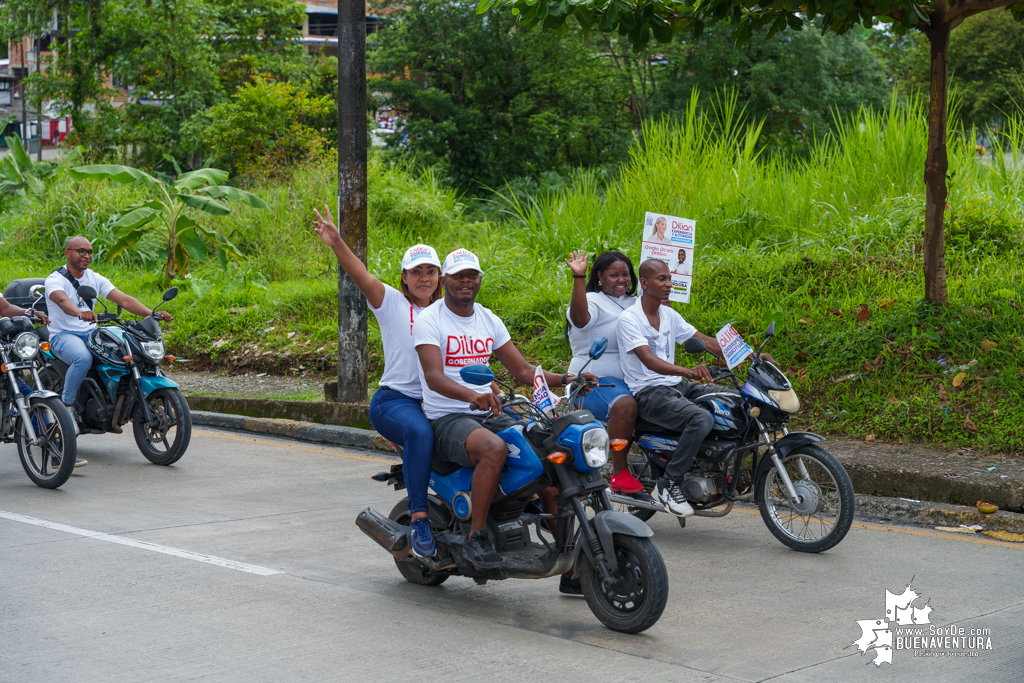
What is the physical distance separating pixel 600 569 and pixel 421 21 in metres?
31.0

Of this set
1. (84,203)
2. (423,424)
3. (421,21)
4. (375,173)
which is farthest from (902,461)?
(421,21)

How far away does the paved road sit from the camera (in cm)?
457

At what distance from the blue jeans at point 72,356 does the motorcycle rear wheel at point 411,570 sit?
4951 mm

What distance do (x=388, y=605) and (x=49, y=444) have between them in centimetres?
437

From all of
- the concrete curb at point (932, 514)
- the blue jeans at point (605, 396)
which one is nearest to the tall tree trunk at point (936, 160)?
the concrete curb at point (932, 514)

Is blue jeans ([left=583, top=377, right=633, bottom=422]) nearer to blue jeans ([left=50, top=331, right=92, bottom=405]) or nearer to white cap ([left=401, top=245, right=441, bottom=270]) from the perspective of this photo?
white cap ([left=401, top=245, right=441, bottom=270])

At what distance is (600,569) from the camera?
505 centimetres

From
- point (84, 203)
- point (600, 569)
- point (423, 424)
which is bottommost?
point (600, 569)

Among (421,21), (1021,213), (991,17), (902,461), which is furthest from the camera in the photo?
(991,17)

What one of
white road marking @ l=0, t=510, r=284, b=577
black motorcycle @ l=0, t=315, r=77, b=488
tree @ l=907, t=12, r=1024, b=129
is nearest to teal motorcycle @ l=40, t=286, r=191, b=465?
black motorcycle @ l=0, t=315, r=77, b=488

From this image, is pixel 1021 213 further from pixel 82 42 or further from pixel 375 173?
pixel 82 42

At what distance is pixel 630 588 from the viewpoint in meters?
5.03

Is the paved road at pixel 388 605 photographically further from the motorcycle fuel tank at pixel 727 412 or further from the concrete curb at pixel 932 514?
the motorcycle fuel tank at pixel 727 412

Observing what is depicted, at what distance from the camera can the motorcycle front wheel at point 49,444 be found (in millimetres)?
8391
